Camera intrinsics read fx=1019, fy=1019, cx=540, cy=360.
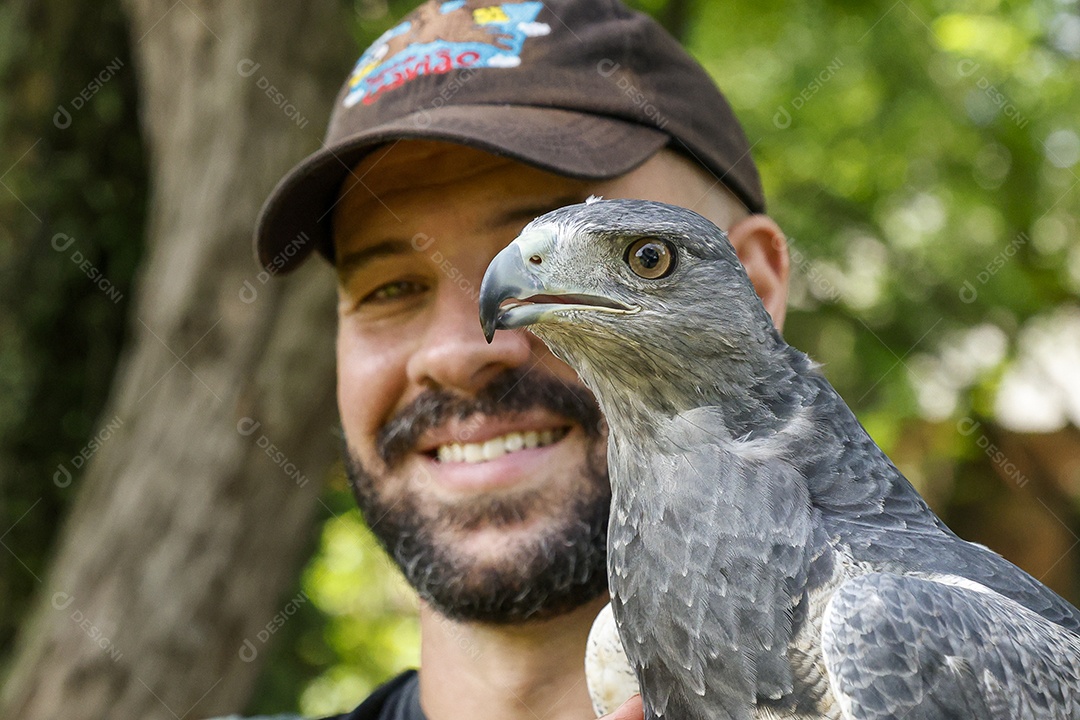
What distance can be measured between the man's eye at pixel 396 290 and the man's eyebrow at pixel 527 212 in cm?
31

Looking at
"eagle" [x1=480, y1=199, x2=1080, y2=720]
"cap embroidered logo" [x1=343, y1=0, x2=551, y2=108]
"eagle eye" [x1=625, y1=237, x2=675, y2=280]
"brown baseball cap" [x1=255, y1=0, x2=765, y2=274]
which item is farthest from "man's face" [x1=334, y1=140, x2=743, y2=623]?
"eagle eye" [x1=625, y1=237, x2=675, y2=280]

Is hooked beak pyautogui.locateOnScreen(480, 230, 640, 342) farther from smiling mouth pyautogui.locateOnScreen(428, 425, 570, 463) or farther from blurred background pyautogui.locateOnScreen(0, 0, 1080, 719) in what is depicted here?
Answer: blurred background pyautogui.locateOnScreen(0, 0, 1080, 719)

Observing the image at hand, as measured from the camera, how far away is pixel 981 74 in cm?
754

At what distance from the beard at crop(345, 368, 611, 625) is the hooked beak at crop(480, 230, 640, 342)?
86cm

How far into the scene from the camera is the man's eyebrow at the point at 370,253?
2959 millimetres

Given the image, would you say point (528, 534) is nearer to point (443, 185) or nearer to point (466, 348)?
point (466, 348)

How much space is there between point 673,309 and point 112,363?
17.9ft

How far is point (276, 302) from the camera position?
16.7ft

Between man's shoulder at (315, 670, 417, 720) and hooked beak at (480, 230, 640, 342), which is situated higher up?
hooked beak at (480, 230, 640, 342)

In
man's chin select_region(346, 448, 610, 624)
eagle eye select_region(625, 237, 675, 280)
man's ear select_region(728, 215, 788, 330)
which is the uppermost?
eagle eye select_region(625, 237, 675, 280)

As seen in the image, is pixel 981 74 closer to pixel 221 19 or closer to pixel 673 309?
pixel 221 19

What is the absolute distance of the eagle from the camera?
169 centimetres

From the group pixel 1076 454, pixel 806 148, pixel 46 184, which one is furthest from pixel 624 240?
pixel 1076 454

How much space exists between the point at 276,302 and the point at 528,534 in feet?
8.93
